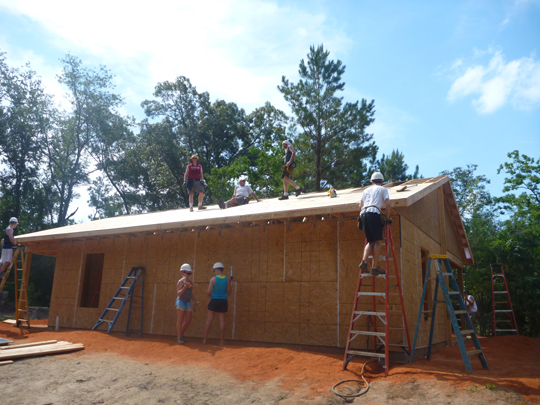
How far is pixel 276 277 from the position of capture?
7.95 m

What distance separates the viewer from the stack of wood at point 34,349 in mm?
7020

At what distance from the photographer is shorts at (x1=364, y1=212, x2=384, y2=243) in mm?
5855

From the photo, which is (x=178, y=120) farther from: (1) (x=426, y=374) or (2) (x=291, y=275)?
(1) (x=426, y=374)

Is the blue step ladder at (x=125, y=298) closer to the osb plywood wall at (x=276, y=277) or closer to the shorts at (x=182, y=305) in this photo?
the osb plywood wall at (x=276, y=277)

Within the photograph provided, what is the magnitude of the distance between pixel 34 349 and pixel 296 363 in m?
4.99

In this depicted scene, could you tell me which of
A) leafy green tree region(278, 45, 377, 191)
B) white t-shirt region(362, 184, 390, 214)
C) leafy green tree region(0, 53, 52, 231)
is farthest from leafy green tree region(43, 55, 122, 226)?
white t-shirt region(362, 184, 390, 214)

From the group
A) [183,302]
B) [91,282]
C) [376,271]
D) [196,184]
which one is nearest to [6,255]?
[91,282]

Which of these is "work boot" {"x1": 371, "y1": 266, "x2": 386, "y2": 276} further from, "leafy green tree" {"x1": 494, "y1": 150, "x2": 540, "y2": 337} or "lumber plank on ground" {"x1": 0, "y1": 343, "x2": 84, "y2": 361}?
"leafy green tree" {"x1": 494, "y1": 150, "x2": 540, "y2": 337}

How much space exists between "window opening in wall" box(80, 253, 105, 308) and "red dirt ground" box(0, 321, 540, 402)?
2707mm

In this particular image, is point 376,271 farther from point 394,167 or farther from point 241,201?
point 394,167

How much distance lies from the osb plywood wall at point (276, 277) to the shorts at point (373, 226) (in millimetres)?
1222

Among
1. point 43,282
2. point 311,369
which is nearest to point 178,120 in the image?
point 43,282

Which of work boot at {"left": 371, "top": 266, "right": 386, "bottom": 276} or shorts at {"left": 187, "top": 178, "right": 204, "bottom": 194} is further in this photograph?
shorts at {"left": 187, "top": 178, "right": 204, "bottom": 194}

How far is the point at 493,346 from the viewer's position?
10.1m
